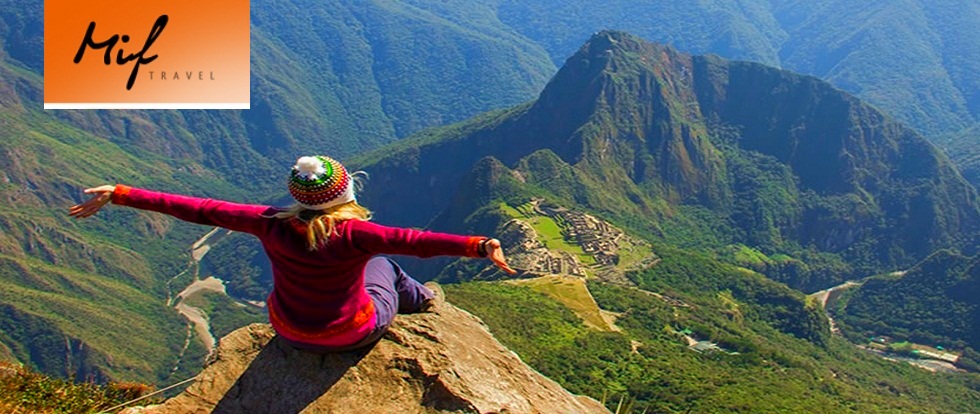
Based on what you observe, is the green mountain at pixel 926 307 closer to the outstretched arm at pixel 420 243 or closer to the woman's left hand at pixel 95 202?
the outstretched arm at pixel 420 243

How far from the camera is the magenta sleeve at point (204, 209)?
8719 mm

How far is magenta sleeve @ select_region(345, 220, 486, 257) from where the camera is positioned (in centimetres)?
796

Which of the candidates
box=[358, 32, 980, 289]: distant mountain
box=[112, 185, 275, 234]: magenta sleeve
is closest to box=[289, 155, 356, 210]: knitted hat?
box=[112, 185, 275, 234]: magenta sleeve

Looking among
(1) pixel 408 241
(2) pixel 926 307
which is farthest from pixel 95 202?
(2) pixel 926 307

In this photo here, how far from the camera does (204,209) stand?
8.84 m

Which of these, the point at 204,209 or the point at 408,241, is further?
the point at 204,209

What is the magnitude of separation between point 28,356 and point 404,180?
9024cm

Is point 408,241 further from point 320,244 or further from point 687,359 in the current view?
point 687,359

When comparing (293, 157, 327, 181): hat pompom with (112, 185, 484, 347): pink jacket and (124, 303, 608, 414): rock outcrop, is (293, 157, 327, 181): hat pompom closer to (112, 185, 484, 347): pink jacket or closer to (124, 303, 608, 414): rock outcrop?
(112, 185, 484, 347): pink jacket

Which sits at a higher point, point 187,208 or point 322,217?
point 322,217

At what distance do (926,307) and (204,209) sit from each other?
135378mm

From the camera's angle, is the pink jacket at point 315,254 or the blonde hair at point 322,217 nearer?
the pink jacket at point 315,254

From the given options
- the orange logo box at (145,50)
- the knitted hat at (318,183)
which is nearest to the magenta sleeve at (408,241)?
the knitted hat at (318,183)

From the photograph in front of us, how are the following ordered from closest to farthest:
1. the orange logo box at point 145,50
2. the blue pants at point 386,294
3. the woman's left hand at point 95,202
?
the orange logo box at point 145,50, the woman's left hand at point 95,202, the blue pants at point 386,294
